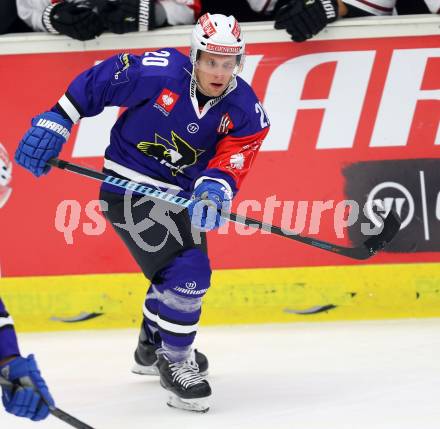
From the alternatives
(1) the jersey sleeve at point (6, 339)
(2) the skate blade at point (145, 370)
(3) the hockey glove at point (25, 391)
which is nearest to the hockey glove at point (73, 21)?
(2) the skate blade at point (145, 370)

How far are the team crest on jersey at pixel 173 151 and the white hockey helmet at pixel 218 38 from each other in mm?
310

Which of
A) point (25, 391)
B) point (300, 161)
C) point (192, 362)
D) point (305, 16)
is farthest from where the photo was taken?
point (300, 161)

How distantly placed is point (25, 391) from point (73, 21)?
2.21 m

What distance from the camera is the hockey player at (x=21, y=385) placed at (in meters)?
2.71

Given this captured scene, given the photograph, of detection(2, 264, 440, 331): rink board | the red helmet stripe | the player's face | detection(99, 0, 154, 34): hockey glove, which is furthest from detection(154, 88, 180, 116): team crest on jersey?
detection(2, 264, 440, 331): rink board

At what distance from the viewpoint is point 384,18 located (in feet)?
15.1

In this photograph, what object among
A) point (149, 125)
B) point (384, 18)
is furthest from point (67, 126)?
point (384, 18)

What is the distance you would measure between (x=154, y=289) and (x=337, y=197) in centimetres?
124

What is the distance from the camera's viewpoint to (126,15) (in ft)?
14.9

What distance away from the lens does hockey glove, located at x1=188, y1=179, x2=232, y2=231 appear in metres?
3.56

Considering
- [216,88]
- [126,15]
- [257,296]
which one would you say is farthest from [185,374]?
[126,15]

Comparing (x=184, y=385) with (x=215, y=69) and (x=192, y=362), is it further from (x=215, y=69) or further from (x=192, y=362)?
(x=215, y=69)

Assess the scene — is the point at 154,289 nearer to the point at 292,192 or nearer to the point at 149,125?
the point at 149,125

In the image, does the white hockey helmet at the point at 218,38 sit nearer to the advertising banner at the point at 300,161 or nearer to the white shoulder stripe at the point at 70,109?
the white shoulder stripe at the point at 70,109
